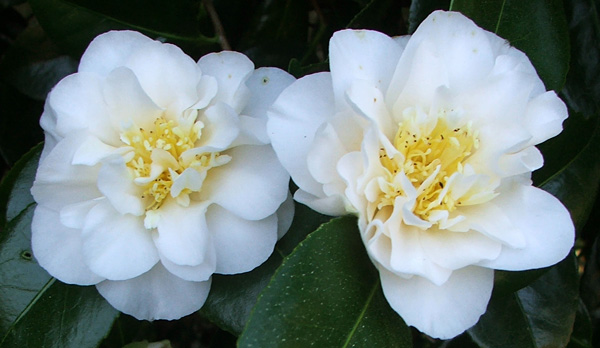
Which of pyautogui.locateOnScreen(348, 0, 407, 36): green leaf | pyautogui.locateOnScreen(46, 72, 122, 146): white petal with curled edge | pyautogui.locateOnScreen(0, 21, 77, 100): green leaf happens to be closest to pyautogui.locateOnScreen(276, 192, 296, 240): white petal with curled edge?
pyautogui.locateOnScreen(46, 72, 122, 146): white petal with curled edge

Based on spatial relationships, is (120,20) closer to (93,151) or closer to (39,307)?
(93,151)

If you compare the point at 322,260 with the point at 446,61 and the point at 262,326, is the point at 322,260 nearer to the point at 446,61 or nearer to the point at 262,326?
the point at 262,326

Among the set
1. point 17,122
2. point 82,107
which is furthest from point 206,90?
point 17,122

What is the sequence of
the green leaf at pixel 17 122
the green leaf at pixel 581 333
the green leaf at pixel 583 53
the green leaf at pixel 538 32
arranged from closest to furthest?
the green leaf at pixel 538 32
the green leaf at pixel 583 53
the green leaf at pixel 581 333
the green leaf at pixel 17 122

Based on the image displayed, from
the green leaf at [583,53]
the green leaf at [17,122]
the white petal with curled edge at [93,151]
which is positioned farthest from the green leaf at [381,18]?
the green leaf at [17,122]

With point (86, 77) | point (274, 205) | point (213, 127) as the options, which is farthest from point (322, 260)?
point (86, 77)

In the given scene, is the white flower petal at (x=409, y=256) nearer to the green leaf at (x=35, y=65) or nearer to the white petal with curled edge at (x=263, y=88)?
the white petal with curled edge at (x=263, y=88)

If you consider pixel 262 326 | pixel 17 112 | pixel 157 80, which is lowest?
pixel 17 112
